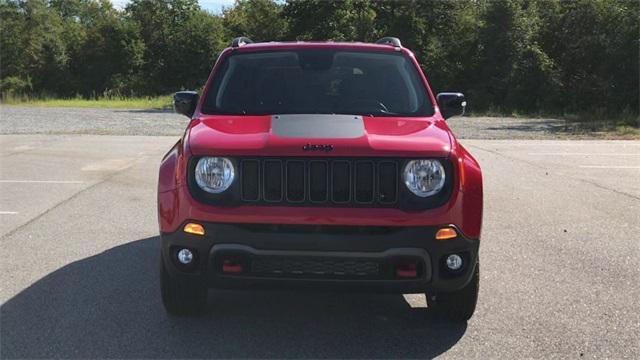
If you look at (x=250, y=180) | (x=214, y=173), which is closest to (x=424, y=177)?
(x=250, y=180)

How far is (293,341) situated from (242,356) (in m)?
0.36

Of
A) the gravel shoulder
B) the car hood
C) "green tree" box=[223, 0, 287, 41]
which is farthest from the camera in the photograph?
"green tree" box=[223, 0, 287, 41]

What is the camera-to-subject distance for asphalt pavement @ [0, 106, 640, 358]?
149 inches

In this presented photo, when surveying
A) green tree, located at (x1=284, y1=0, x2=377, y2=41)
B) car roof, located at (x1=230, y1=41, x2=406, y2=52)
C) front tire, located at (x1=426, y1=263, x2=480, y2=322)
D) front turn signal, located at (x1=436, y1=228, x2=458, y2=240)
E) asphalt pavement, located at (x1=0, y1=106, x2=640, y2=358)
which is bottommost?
asphalt pavement, located at (x1=0, y1=106, x2=640, y2=358)

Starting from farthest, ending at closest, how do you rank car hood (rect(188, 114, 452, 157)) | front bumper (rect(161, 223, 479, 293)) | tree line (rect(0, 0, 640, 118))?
tree line (rect(0, 0, 640, 118)), car hood (rect(188, 114, 452, 157)), front bumper (rect(161, 223, 479, 293))

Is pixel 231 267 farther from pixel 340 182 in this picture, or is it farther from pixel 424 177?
pixel 424 177

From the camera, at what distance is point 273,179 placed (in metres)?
3.60

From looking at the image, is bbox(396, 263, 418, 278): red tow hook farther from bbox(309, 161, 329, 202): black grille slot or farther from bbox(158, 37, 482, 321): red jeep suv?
bbox(309, 161, 329, 202): black grille slot

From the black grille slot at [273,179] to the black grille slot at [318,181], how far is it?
17 centimetres

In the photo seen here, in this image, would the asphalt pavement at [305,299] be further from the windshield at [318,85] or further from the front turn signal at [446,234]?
the windshield at [318,85]

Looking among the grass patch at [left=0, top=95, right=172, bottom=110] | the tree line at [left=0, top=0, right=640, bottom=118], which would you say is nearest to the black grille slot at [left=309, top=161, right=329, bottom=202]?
the tree line at [left=0, top=0, right=640, bottom=118]

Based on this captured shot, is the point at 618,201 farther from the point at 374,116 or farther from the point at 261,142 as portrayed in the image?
the point at 261,142

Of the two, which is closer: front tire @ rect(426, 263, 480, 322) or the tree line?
front tire @ rect(426, 263, 480, 322)

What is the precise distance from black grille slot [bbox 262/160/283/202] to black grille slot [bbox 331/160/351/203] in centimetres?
29
